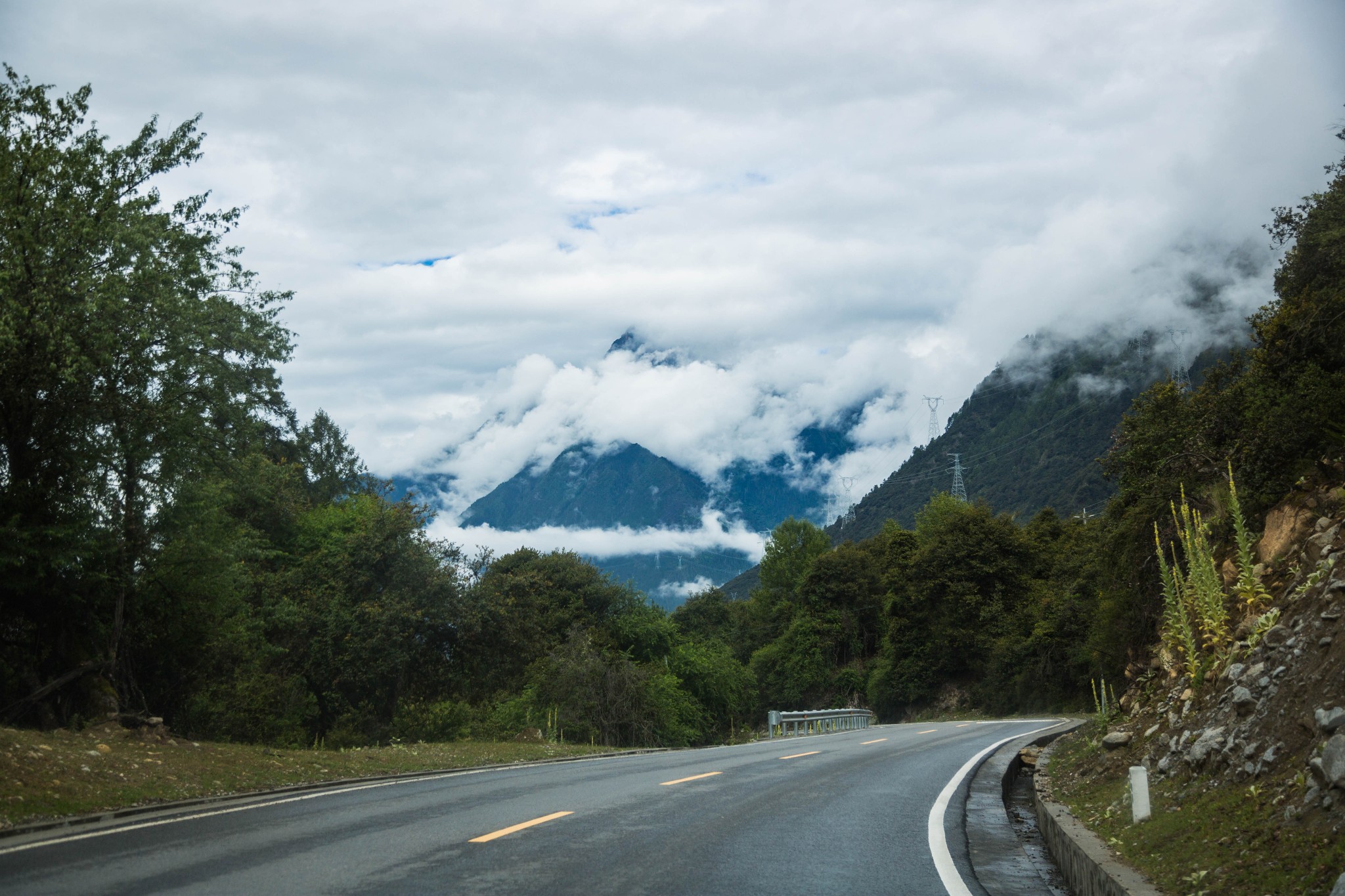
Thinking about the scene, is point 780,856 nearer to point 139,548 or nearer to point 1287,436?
point 1287,436

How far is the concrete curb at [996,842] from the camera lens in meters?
7.45

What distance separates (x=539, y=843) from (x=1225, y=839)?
16.9 feet

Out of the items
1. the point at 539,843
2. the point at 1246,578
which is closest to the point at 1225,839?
the point at 1246,578

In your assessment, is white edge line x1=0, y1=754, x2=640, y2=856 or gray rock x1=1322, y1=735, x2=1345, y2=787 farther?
white edge line x1=0, y1=754, x2=640, y2=856

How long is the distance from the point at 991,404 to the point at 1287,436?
176m

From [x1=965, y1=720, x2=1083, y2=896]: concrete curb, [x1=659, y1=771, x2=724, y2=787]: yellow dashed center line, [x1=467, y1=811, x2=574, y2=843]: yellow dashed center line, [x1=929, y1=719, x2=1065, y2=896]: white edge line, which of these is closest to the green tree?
[x1=965, y1=720, x2=1083, y2=896]: concrete curb

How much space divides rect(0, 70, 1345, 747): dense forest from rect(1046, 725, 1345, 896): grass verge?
6563 millimetres

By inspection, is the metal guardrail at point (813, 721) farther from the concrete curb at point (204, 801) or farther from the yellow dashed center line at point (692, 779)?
the yellow dashed center line at point (692, 779)

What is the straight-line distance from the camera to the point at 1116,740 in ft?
39.3

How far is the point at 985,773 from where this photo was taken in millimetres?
14906

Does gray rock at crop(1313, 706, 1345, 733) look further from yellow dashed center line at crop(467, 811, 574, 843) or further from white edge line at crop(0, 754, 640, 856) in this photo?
white edge line at crop(0, 754, 640, 856)

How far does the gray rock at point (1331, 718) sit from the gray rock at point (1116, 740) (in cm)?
559

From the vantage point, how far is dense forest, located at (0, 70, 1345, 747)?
48.0ft

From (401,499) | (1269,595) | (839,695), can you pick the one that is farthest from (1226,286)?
(1269,595)
